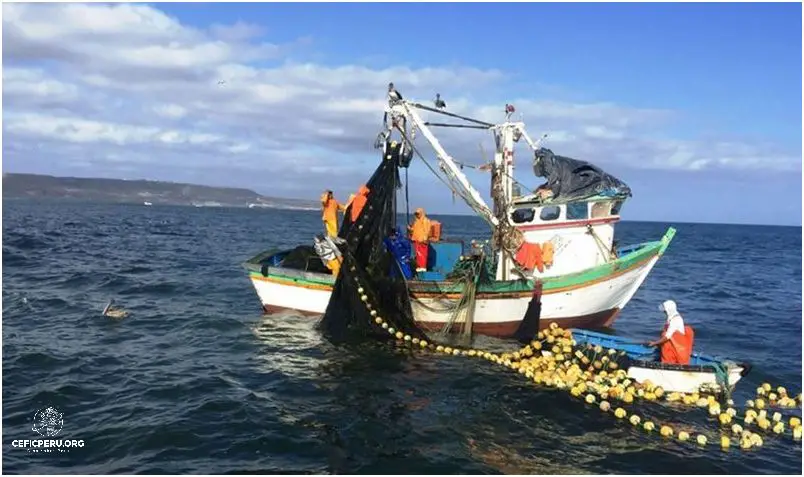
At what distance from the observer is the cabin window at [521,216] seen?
1678 cm

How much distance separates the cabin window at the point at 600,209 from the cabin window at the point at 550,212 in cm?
106

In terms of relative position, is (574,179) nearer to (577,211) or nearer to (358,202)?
(577,211)

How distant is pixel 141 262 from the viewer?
33.4m

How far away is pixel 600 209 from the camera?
17016 mm

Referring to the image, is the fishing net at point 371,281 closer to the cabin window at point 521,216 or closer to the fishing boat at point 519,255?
the fishing boat at point 519,255

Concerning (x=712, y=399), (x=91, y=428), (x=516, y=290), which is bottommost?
(x=91, y=428)

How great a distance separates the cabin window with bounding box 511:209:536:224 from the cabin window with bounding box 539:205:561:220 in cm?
30

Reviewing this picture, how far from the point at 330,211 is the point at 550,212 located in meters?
6.22

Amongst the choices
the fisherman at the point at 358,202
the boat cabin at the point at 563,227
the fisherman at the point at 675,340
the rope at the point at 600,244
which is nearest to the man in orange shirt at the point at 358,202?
the fisherman at the point at 358,202

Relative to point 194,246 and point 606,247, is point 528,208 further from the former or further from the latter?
point 194,246

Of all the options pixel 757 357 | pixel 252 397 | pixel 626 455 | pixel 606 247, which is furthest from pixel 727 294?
pixel 252 397

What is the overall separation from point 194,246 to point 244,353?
110ft

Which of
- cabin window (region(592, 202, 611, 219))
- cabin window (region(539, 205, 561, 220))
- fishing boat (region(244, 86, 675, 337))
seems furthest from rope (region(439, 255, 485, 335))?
cabin window (region(592, 202, 611, 219))

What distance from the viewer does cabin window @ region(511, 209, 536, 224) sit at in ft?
55.1
